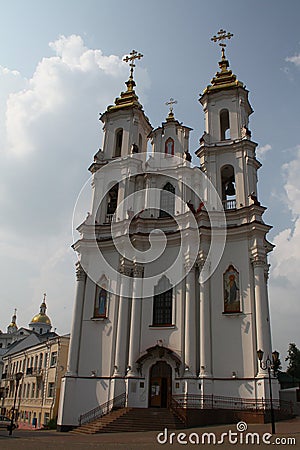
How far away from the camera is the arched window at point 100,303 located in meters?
26.3

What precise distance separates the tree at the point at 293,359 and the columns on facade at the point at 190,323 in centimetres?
4137

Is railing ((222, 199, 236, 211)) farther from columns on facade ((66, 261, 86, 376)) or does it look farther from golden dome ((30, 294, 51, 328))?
golden dome ((30, 294, 51, 328))

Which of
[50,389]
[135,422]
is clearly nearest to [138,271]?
[135,422]

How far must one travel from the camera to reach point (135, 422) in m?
20.2

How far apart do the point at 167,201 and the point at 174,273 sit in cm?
527

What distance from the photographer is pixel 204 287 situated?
2456 centimetres

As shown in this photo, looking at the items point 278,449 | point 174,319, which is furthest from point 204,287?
point 278,449

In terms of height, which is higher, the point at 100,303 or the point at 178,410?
the point at 100,303

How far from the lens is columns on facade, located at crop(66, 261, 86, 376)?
25.5 m

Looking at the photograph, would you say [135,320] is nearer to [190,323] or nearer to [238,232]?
[190,323]

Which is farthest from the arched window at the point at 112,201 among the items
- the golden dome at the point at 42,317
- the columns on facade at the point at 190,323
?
the golden dome at the point at 42,317

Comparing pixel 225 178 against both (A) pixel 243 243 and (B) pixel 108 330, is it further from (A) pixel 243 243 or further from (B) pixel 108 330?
(B) pixel 108 330

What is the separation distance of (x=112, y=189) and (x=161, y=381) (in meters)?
13.4

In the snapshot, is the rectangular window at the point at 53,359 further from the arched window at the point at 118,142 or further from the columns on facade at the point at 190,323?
the arched window at the point at 118,142
